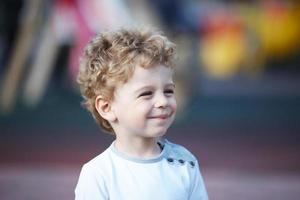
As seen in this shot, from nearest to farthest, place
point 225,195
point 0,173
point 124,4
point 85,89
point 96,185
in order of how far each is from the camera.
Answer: point 96,185, point 85,89, point 225,195, point 0,173, point 124,4

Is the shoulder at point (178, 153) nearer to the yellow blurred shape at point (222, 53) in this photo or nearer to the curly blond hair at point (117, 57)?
the curly blond hair at point (117, 57)

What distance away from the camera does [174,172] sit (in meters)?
2.84

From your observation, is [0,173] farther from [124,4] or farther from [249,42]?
[249,42]

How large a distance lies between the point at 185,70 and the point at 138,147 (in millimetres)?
5871

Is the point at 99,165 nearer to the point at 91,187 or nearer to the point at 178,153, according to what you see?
the point at 91,187

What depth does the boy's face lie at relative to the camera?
2793mm

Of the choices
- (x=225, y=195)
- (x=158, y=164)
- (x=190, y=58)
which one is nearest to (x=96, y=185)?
(x=158, y=164)

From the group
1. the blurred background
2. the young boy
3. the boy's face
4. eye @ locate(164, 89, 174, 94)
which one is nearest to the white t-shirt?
the young boy

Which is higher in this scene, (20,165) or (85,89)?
(20,165)

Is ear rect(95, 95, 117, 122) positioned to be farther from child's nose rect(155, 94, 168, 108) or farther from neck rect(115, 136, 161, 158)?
child's nose rect(155, 94, 168, 108)

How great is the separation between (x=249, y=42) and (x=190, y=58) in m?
0.65

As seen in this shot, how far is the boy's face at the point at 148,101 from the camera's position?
279 cm

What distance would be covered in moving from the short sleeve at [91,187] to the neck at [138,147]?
0.51ft

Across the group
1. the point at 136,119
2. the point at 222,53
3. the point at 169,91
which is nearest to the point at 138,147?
the point at 136,119
